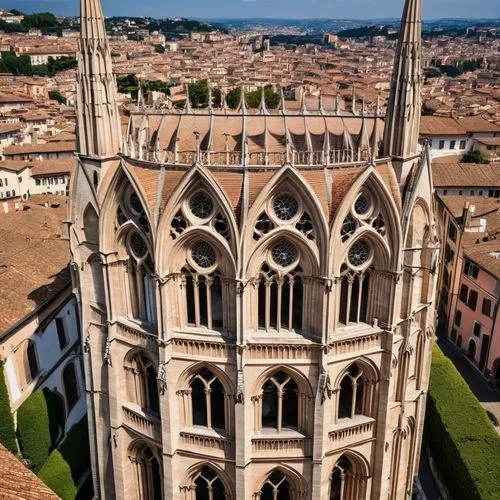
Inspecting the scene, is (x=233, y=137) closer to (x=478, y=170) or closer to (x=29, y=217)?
(x=29, y=217)

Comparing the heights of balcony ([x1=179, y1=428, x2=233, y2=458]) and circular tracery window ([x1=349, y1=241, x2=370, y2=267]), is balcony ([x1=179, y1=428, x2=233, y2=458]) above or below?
below

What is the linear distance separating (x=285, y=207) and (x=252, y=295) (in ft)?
14.8

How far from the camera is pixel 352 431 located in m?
30.6

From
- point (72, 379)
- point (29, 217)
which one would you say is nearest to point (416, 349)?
point (72, 379)

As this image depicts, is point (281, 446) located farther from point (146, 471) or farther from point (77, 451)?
point (77, 451)

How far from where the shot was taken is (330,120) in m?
32.7

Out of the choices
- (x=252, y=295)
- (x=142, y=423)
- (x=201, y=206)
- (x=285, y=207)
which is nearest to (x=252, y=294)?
(x=252, y=295)

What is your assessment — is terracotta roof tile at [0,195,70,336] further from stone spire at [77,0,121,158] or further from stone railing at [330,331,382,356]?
stone railing at [330,331,382,356]

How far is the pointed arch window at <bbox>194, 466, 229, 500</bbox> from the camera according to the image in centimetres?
3158

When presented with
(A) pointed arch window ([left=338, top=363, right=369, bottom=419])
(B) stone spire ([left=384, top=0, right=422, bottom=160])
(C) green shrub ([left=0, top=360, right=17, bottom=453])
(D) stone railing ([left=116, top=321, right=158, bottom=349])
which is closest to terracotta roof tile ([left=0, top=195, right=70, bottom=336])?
(C) green shrub ([left=0, top=360, right=17, bottom=453])

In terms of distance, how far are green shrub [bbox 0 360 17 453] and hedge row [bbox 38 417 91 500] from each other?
2.90m

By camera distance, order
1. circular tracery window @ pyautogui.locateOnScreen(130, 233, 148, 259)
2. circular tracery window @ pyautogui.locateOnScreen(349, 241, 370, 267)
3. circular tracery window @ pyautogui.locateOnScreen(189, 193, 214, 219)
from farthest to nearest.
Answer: circular tracery window @ pyautogui.locateOnScreen(130, 233, 148, 259) → circular tracery window @ pyautogui.locateOnScreen(349, 241, 370, 267) → circular tracery window @ pyautogui.locateOnScreen(189, 193, 214, 219)

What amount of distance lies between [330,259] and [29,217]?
157 feet

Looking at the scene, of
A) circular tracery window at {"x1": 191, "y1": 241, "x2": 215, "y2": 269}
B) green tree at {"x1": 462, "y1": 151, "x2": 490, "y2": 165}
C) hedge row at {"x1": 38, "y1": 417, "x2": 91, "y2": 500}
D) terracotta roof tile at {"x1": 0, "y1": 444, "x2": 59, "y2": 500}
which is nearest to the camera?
terracotta roof tile at {"x1": 0, "y1": 444, "x2": 59, "y2": 500}
